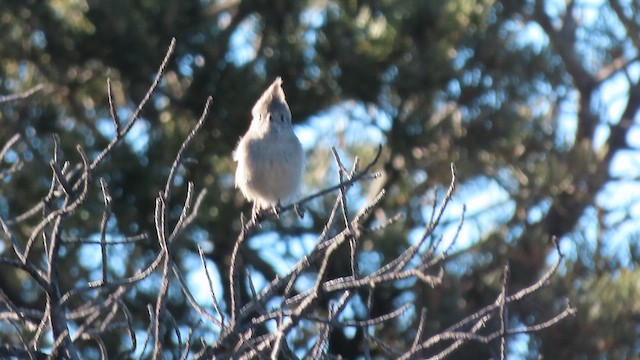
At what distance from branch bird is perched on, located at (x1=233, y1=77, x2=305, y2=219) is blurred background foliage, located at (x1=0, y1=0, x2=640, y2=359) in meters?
0.90

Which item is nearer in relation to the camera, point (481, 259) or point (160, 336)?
point (160, 336)

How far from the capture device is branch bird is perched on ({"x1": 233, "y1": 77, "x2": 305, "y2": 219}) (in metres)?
4.70

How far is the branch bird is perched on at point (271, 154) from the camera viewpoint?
4.70m

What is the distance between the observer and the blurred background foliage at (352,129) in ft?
18.8

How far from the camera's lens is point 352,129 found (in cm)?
682

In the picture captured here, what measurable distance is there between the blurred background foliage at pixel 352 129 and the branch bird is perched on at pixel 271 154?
35.4 inches

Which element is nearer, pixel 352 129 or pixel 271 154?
pixel 271 154

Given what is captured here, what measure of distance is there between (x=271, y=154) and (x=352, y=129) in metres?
2.16

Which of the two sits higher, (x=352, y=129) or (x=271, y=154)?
(x=352, y=129)

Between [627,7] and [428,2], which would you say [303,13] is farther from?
[627,7]

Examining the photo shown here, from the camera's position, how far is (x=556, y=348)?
19.2 feet

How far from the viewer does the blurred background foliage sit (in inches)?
226

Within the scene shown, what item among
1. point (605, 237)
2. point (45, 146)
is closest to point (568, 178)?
point (605, 237)

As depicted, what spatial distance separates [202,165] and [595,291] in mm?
1983
